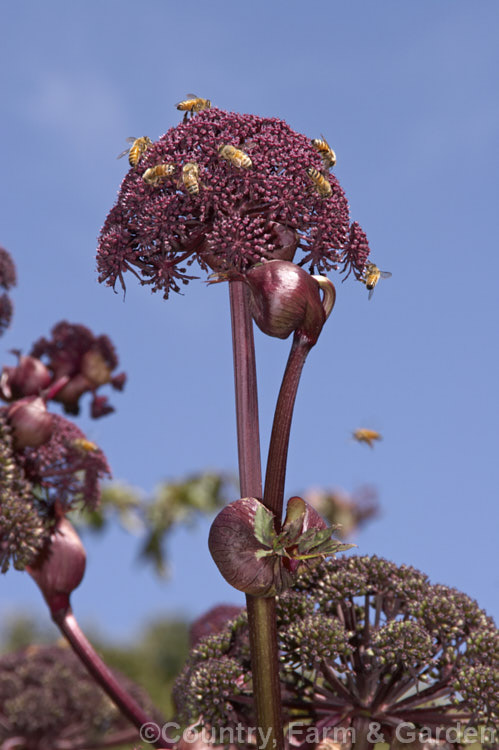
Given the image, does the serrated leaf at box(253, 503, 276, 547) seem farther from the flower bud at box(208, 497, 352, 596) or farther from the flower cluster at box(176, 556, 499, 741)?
the flower cluster at box(176, 556, 499, 741)

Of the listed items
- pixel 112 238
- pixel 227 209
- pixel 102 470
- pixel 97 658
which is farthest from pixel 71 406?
pixel 227 209

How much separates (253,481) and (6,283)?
3011 mm

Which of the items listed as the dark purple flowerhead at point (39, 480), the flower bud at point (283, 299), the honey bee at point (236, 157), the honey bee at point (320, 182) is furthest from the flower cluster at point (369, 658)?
the honey bee at point (236, 157)

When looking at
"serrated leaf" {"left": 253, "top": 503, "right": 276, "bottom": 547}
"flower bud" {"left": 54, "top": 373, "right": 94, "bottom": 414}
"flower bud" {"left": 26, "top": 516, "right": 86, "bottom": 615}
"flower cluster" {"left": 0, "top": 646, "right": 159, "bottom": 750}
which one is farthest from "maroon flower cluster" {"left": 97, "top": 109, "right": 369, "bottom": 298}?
"flower cluster" {"left": 0, "top": 646, "right": 159, "bottom": 750}

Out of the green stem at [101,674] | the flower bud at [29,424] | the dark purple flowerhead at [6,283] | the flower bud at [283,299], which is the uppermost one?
the dark purple flowerhead at [6,283]

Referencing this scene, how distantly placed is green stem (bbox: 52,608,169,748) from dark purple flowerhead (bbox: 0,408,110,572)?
14.0 inches

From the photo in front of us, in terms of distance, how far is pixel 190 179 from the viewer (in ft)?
9.47

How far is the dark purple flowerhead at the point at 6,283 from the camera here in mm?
5359

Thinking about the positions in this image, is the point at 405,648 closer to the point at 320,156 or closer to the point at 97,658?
the point at 97,658

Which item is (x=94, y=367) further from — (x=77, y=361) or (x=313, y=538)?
(x=313, y=538)

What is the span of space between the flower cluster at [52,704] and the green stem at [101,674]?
65.1 inches

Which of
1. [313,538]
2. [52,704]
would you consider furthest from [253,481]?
[52,704]

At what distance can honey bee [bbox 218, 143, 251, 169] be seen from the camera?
2902 millimetres

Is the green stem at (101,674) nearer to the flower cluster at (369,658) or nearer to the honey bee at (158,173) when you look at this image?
the flower cluster at (369,658)
